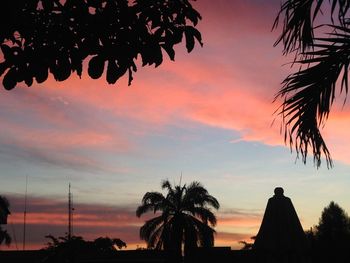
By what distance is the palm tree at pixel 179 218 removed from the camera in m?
43.3

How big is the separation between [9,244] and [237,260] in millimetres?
45765

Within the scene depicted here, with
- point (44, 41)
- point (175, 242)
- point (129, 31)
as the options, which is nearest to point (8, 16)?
point (44, 41)

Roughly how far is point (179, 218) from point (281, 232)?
98.5ft

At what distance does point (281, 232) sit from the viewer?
571 inches

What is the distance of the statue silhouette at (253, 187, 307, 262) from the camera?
1438 cm

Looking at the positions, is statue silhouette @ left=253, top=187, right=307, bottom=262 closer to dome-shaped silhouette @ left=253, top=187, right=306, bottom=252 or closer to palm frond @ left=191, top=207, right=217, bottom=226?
dome-shaped silhouette @ left=253, top=187, right=306, bottom=252

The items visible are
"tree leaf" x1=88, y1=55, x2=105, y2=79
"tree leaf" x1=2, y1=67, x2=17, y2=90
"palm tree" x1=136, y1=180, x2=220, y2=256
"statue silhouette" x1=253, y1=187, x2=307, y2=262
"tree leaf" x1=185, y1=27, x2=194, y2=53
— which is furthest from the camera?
"palm tree" x1=136, y1=180, x2=220, y2=256

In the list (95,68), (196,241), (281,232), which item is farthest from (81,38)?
(196,241)

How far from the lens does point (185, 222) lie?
43.9m

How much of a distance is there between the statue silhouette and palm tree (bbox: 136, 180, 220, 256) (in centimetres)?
2865

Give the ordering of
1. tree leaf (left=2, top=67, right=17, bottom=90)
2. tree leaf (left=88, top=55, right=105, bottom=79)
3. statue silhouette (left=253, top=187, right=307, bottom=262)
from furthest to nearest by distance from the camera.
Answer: statue silhouette (left=253, top=187, right=307, bottom=262) < tree leaf (left=2, top=67, right=17, bottom=90) < tree leaf (left=88, top=55, right=105, bottom=79)

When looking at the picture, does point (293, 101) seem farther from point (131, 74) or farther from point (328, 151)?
point (131, 74)

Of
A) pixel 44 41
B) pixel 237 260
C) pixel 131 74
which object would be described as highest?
pixel 44 41

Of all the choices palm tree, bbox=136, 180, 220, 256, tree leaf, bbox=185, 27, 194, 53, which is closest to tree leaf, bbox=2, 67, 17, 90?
tree leaf, bbox=185, 27, 194, 53
